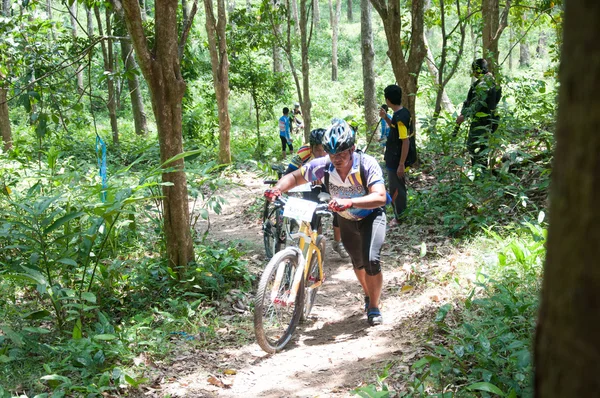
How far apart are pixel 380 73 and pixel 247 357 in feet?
82.8

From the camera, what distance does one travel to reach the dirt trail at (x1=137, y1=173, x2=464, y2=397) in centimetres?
418

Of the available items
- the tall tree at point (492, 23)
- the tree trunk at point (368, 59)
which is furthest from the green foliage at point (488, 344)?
the tree trunk at point (368, 59)

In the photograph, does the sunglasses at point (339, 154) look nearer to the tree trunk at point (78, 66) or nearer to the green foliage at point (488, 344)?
the green foliage at point (488, 344)

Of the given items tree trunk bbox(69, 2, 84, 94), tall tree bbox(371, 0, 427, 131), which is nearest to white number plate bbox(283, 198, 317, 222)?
tree trunk bbox(69, 2, 84, 94)

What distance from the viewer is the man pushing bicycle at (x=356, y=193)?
452 cm

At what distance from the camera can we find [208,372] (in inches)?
176

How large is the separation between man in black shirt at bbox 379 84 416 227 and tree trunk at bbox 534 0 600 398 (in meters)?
6.59

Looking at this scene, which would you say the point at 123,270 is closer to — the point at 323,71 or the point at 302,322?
the point at 302,322

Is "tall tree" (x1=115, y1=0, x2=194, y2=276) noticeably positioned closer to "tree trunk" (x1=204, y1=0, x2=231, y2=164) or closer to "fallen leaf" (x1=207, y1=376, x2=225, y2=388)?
"fallen leaf" (x1=207, y1=376, x2=225, y2=388)

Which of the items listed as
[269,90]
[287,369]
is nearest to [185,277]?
[287,369]

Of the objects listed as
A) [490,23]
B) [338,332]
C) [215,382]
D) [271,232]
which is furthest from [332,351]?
[490,23]

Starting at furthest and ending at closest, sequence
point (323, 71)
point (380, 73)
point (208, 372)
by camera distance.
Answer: point (323, 71)
point (380, 73)
point (208, 372)

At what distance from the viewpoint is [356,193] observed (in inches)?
189

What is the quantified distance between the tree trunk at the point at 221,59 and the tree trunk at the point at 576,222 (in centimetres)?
1309
